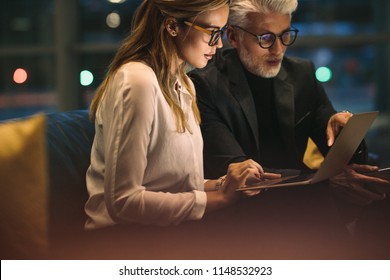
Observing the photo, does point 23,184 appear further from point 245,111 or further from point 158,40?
point 245,111

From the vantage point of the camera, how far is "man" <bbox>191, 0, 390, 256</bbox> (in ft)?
5.53

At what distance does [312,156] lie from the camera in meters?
1.77

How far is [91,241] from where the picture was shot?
1.68 metres

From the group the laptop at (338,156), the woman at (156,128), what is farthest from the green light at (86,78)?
the laptop at (338,156)

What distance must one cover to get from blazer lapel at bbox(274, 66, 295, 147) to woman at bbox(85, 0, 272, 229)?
185 millimetres

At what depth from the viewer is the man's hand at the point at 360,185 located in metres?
1.70

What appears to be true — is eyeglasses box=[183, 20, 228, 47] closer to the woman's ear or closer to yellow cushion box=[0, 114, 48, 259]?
the woman's ear

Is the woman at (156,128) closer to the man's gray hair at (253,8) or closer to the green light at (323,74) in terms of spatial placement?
the man's gray hair at (253,8)

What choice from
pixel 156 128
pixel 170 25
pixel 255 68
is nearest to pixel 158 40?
pixel 170 25

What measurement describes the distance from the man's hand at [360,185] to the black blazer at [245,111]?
102 mm

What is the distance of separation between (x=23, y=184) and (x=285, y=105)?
73cm

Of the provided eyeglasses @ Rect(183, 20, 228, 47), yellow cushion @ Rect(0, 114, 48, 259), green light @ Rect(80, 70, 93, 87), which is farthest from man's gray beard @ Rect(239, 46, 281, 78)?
yellow cushion @ Rect(0, 114, 48, 259)
